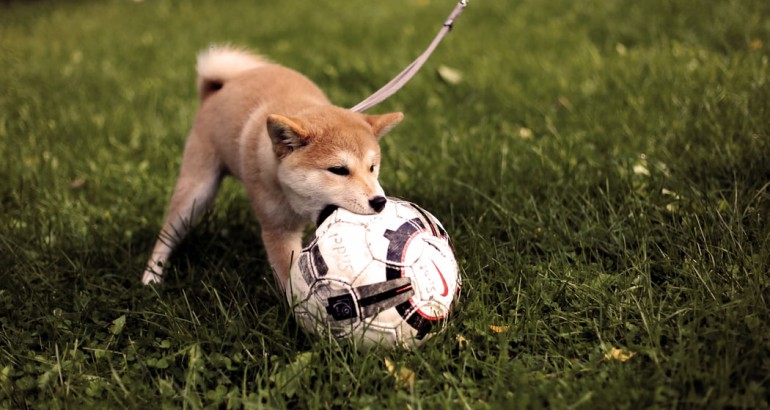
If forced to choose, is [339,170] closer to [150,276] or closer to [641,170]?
[150,276]

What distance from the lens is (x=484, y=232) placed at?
3.15 metres

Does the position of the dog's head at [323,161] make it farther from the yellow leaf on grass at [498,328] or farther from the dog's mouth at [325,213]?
the yellow leaf on grass at [498,328]

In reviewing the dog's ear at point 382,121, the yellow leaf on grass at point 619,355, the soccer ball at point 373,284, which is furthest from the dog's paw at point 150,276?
the yellow leaf on grass at point 619,355

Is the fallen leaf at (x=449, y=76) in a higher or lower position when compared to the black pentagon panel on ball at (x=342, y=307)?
lower

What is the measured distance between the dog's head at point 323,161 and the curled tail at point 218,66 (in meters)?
0.99

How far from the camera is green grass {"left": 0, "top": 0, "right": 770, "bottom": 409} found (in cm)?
225

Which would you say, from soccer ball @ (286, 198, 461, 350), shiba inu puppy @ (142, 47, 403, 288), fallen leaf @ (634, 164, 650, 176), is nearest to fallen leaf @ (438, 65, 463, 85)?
shiba inu puppy @ (142, 47, 403, 288)

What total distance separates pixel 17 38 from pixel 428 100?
6.24 meters

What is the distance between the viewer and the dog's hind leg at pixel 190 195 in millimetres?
3285

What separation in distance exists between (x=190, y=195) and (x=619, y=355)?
7.02 feet

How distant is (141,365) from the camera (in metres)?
2.41

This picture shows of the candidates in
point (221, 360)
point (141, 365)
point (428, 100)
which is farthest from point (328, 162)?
point (428, 100)

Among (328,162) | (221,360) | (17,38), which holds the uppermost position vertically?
(328,162)

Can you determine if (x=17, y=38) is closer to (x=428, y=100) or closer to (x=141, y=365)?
(x=428, y=100)
